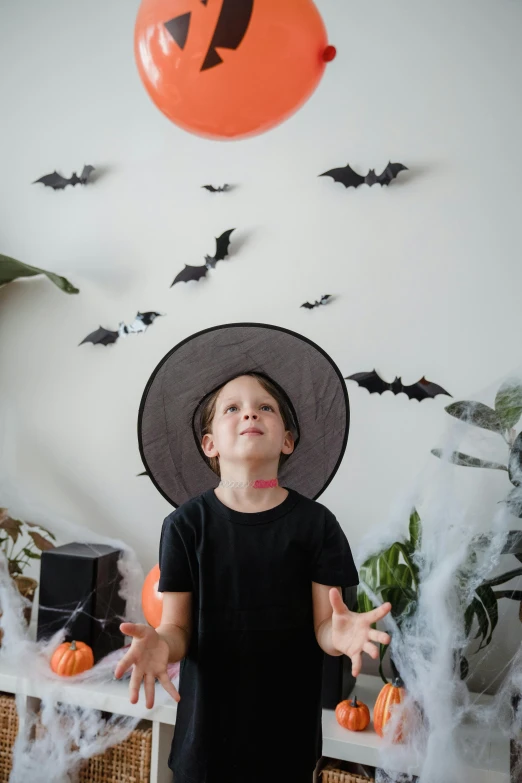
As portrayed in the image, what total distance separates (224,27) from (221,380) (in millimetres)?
597

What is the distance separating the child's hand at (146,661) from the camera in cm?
86

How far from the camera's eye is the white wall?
1.70m

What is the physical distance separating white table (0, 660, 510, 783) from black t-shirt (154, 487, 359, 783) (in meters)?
0.35

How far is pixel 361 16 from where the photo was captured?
1.82m

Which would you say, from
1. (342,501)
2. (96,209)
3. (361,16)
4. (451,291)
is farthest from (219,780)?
(361,16)

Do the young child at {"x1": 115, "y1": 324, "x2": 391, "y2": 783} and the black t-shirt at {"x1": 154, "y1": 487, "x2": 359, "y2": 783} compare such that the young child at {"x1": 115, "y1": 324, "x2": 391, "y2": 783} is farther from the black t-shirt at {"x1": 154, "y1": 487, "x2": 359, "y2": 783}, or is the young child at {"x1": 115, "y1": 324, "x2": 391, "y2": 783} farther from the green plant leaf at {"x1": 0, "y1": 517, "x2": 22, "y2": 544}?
the green plant leaf at {"x1": 0, "y1": 517, "x2": 22, "y2": 544}

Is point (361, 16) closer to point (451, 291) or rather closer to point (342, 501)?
point (451, 291)

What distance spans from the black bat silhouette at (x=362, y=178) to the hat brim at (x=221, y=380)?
77 cm

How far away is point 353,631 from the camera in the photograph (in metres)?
0.91

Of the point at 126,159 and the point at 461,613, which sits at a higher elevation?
the point at 126,159

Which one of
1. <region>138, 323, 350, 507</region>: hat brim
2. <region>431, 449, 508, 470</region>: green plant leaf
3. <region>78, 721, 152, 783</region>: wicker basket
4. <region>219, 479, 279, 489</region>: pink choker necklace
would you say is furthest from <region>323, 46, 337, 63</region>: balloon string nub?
<region>78, 721, 152, 783</region>: wicker basket

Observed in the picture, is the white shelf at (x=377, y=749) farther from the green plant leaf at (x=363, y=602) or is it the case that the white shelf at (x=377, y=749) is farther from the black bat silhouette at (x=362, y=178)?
the black bat silhouette at (x=362, y=178)

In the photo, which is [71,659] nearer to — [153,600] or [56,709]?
[56,709]

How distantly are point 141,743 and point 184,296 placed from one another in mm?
1201
